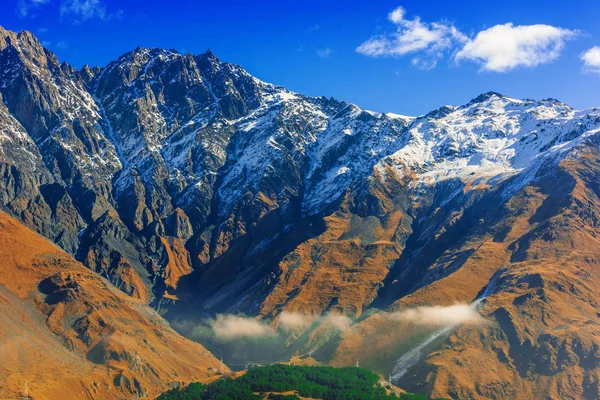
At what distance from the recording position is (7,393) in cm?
19775
